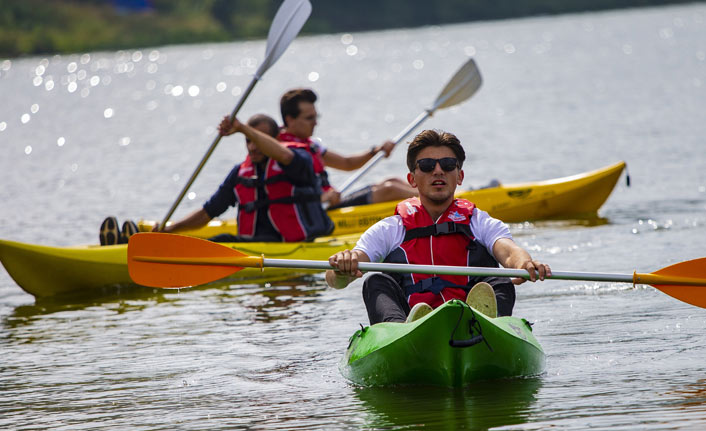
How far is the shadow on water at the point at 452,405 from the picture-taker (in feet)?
16.4

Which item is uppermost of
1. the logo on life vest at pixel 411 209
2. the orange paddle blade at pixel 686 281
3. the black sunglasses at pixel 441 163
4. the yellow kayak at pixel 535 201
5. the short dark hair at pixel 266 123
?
the short dark hair at pixel 266 123

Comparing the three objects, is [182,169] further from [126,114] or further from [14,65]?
[14,65]

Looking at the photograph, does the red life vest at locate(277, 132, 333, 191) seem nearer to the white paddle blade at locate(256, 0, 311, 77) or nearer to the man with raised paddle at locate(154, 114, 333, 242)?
the man with raised paddle at locate(154, 114, 333, 242)

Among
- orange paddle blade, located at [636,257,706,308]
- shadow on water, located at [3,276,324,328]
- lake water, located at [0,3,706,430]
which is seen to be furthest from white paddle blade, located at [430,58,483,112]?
orange paddle blade, located at [636,257,706,308]

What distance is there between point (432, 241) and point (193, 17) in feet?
227

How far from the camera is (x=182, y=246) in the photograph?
6.06 meters

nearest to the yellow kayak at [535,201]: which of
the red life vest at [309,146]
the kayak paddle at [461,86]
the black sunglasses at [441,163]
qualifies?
the red life vest at [309,146]

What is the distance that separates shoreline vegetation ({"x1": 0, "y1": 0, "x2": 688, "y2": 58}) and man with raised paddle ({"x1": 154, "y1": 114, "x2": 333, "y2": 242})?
57.6 m

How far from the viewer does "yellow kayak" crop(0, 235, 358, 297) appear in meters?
8.80

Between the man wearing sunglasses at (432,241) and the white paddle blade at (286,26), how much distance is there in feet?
13.4

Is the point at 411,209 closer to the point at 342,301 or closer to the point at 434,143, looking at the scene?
the point at 434,143

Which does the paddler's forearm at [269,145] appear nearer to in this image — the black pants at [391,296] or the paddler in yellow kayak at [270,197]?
the paddler in yellow kayak at [270,197]

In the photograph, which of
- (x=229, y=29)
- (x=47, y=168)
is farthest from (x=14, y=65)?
(x=47, y=168)

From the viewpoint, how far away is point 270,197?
8914 mm
